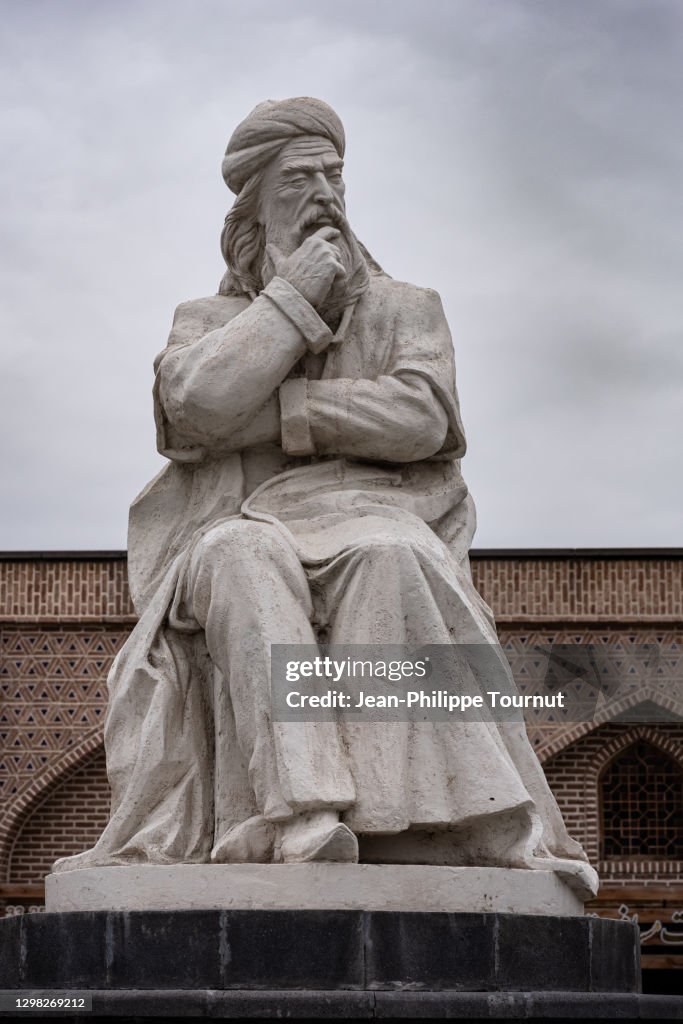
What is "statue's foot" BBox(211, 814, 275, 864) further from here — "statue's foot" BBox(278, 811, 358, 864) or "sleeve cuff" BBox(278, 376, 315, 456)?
"sleeve cuff" BBox(278, 376, 315, 456)

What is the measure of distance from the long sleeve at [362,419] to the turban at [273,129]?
2.10 feet

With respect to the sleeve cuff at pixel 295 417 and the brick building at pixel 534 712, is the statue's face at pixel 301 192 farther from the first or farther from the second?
the brick building at pixel 534 712

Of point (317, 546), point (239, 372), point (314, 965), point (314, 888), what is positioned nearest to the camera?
point (314, 965)

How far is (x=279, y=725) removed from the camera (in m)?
4.69

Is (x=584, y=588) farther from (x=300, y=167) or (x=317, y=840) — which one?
(x=317, y=840)

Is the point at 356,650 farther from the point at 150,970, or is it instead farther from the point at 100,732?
the point at 100,732

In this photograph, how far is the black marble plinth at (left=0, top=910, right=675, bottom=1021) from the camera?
4.27 meters

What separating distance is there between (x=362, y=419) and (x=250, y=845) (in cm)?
121

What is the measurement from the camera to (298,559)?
4.94m

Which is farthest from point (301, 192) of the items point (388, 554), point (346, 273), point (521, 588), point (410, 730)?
point (521, 588)

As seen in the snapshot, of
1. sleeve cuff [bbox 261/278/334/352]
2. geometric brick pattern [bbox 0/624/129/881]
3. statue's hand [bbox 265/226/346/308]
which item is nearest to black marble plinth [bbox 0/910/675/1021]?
sleeve cuff [bbox 261/278/334/352]

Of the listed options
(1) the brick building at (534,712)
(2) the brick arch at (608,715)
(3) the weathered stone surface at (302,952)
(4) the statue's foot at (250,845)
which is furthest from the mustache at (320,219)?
(2) the brick arch at (608,715)

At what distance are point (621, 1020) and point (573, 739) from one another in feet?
32.2

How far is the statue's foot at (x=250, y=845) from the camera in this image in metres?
4.67
